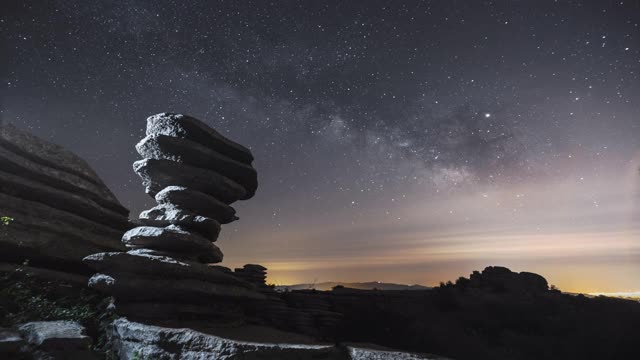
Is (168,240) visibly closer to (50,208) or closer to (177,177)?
(177,177)

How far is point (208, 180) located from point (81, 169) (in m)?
6.04

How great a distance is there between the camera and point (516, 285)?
3231 centimetres

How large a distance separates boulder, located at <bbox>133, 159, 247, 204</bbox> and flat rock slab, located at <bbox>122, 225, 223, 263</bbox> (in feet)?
4.22

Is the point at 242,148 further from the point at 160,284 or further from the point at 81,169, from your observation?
the point at 81,169

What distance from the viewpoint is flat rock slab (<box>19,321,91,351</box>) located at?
5285 mm

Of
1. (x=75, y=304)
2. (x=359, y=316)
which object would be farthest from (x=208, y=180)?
(x=359, y=316)

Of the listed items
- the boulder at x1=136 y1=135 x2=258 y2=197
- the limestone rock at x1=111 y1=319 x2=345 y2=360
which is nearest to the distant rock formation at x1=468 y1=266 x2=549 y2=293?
the boulder at x1=136 y1=135 x2=258 y2=197

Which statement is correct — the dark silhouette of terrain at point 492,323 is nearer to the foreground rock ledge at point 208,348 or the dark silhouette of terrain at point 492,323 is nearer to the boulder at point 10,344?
the foreground rock ledge at point 208,348

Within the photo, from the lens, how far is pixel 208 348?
591 cm

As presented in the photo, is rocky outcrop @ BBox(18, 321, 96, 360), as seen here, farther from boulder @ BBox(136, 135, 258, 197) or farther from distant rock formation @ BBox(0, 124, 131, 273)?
boulder @ BBox(136, 135, 258, 197)

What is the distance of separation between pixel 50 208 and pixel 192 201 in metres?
4.62

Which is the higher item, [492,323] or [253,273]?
[253,273]

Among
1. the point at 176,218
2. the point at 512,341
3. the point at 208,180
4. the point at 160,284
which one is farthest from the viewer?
the point at 512,341

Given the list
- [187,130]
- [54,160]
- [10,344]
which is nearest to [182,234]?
[187,130]
